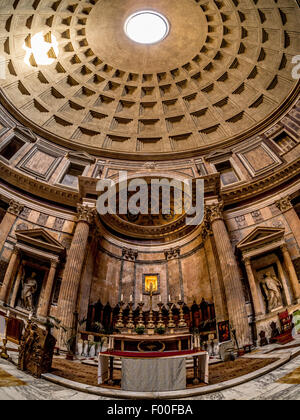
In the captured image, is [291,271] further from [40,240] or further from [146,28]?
[146,28]

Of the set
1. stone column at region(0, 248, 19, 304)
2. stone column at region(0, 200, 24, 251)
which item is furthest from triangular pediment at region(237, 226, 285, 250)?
stone column at region(0, 200, 24, 251)

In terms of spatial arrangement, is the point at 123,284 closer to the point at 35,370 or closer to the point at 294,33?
the point at 35,370

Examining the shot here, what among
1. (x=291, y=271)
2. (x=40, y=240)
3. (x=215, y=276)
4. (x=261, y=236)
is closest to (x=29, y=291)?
(x=40, y=240)

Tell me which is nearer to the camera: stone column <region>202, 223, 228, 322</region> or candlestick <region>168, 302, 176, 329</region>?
stone column <region>202, 223, 228, 322</region>

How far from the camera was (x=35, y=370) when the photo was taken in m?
6.66

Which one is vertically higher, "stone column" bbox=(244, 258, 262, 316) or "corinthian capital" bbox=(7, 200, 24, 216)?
"corinthian capital" bbox=(7, 200, 24, 216)

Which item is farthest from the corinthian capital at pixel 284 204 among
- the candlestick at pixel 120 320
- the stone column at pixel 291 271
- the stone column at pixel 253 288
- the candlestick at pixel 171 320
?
the candlestick at pixel 120 320

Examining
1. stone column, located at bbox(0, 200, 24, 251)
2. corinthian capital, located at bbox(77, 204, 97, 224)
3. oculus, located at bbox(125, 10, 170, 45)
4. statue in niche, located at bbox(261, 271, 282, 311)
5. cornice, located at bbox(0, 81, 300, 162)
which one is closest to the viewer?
statue in niche, located at bbox(261, 271, 282, 311)

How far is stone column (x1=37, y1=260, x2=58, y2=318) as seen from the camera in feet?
46.7

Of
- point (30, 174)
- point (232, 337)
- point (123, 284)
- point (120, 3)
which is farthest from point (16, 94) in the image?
point (232, 337)

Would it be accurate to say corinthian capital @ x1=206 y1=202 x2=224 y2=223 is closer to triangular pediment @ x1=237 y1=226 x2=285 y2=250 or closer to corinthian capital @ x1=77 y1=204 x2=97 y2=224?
triangular pediment @ x1=237 y1=226 x2=285 y2=250

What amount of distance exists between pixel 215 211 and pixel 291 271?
5446 millimetres

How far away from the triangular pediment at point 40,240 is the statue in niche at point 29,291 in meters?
1.72
